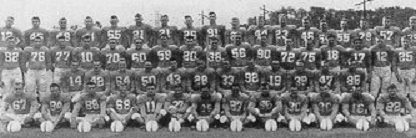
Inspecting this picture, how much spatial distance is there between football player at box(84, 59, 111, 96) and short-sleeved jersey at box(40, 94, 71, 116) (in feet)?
1.93

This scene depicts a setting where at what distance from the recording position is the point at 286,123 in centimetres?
1146

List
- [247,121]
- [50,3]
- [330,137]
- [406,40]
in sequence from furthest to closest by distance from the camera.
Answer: [50,3], [406,40], [247,121], [330,137]

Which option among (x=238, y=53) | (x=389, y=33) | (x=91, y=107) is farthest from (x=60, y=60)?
(x=389, y=33)

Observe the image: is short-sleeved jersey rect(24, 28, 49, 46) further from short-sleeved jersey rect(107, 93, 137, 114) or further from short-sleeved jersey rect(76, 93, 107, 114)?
short-sleeved jersey rect(107, 93, 137, 114)

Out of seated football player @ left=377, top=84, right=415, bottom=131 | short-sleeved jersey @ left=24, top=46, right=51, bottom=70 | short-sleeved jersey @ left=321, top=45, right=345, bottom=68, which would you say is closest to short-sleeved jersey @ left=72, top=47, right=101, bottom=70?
short-sleeved jersey @ left=24, top=46, right=51, bottom=70

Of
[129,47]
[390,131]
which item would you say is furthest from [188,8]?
[390,131]

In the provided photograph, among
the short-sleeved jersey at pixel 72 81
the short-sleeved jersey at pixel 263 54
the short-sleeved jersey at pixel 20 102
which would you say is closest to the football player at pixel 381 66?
the short-sleeved jersey at pixel 263 54

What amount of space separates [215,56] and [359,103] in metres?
2.99

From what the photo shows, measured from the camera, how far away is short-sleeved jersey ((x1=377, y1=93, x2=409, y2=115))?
11.4 m

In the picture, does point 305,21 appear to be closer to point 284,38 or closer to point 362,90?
point 284,38

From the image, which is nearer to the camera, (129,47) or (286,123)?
(286,123)

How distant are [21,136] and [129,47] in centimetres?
304

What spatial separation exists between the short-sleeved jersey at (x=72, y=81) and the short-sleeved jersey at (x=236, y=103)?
2927 mm

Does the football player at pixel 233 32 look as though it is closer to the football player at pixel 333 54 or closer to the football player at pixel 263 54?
the football player at pixel 263 54
